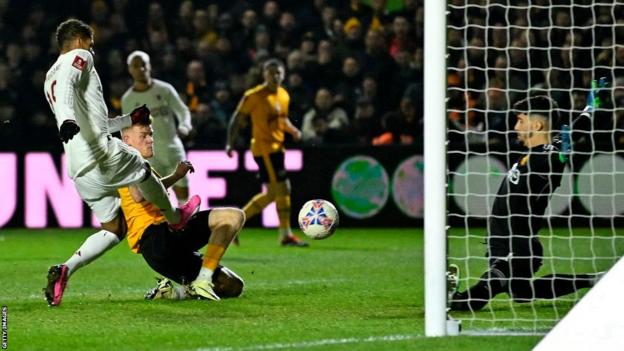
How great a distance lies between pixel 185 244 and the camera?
8133mm

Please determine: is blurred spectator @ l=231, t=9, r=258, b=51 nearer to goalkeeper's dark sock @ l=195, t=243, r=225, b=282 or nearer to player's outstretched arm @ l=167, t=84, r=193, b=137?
player's outstretched arm @ l=167, t=84, r=193, b=137

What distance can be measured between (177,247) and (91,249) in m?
0.53

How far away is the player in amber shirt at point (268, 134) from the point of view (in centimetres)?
1320

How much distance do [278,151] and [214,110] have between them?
318 cm

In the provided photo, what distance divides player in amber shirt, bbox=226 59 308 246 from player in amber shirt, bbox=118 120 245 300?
4.92 m

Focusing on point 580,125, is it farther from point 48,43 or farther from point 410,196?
point 48,43

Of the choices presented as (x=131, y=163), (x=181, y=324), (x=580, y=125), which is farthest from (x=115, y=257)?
(x=580, y=125)

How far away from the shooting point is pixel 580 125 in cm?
720

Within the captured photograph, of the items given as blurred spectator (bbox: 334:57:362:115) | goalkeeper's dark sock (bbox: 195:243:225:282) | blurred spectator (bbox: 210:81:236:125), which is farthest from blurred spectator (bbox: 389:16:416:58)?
goalkeeper's dark sock (bbox: 195:243:225:282)

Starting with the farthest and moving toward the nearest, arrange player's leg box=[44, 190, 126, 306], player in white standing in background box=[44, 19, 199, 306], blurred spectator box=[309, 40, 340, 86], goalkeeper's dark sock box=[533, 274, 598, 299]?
blurred spectator box=[309, 40, 340, 86] → player in white standing in background box=[44, 19, 199, 306] → player's leg box=[44, 190, 126, 306] → goalkeeper's dark sock box=[533, 274, 598, 299]

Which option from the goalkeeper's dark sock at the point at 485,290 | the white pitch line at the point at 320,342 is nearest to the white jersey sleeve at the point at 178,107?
the goalkeeper's dark sock at the point at 485,290

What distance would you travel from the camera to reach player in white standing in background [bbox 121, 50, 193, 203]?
1268 cm

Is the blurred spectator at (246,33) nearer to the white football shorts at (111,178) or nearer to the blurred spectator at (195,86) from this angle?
the blurred spectator at (195,86)

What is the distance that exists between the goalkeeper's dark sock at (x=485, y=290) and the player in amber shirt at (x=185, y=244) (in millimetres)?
1594
